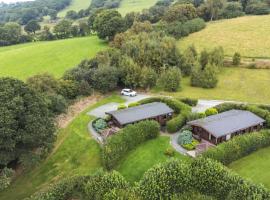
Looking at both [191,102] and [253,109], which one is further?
[191,102]

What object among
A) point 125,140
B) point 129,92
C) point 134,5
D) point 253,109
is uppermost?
point 125,140

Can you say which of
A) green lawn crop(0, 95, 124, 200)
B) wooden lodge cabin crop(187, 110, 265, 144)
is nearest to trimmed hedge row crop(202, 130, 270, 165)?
wooden lodge cabin crop(187, 110, 265, 144)

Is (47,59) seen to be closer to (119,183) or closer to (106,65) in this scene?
(106,65)

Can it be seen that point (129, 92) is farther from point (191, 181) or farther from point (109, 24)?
point (109, 24)

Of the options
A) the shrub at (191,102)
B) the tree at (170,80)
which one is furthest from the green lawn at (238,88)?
the shrub at (191,102)

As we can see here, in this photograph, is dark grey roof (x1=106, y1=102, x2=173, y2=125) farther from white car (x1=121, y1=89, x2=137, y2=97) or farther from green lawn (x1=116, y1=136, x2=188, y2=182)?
white car (x1=121, y1=89, x2=137, y2=97)

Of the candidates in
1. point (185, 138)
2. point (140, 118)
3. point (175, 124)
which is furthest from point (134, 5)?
point (185, 138)
